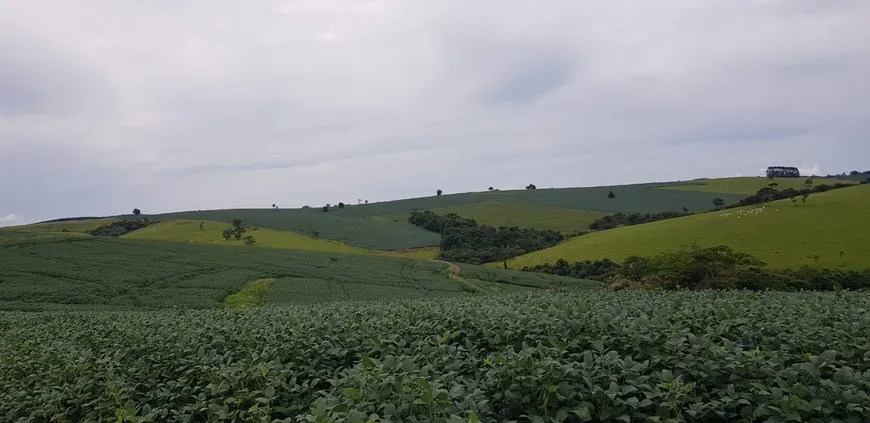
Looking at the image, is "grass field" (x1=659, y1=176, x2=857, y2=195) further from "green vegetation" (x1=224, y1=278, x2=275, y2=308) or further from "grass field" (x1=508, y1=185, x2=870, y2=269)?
"green vegetation" (x1=224, y1=278, x2=275, y2=308)

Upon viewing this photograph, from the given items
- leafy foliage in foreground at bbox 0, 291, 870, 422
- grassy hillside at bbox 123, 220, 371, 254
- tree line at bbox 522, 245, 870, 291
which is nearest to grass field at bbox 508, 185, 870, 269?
tree line at bbox 522, 245, 870, 291

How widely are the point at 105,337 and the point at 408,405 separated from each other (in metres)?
7.97

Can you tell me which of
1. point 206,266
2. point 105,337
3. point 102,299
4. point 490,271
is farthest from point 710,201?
point 105,337

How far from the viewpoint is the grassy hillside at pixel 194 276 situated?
39094mm

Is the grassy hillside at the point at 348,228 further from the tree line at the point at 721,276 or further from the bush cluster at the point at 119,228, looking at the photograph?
the tree line at the point at 721,276

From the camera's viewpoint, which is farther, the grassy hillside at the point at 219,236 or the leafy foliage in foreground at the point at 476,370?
the grassy hillside at the point at 219,236

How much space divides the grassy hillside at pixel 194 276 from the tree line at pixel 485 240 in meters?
17.7

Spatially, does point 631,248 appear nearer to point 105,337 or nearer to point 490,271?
point 490,271

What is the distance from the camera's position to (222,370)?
18.1 feet

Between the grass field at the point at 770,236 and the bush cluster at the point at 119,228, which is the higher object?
the bush cluster at the point at 119,228

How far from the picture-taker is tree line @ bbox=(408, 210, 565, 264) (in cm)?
8162

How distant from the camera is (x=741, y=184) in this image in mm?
119812

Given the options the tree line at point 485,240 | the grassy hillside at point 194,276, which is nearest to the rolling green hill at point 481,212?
the tree line at point 485,240

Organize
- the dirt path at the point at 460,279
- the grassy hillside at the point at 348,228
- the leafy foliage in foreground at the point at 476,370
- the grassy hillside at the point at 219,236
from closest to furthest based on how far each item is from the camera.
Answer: the leafy foliage in foreground at the point at 476,370 → the dirt path at the point at 460,279 → the grassy hillside at the point at 219,236 → the grassy hillside at the point at 348,228
